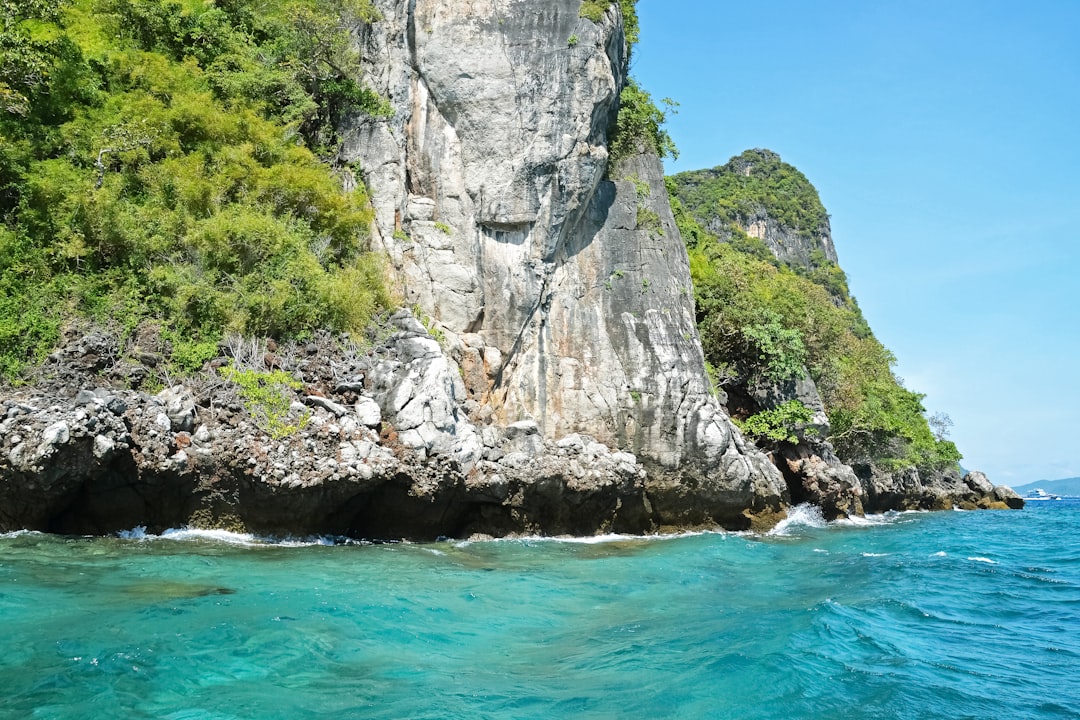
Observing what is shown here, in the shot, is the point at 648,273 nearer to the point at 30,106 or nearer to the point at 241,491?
the point at 241,491

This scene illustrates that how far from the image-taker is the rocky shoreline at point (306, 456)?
10359mm

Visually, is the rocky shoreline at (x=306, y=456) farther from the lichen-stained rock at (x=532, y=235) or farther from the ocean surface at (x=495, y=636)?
the lichen-stained rock at (x=532, y=235)

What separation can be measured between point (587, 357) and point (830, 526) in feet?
28.5

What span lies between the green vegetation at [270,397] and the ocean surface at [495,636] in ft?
6.00

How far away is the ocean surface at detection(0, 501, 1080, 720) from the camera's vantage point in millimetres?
5480

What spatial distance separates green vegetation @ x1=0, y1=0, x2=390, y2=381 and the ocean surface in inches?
166

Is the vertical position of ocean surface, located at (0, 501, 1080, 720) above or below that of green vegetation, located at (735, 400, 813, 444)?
below

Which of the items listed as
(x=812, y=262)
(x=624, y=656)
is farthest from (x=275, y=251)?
(x=812, y=262)

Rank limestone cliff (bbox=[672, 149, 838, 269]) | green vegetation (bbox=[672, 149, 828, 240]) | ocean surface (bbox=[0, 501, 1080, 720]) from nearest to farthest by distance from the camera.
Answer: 1. ocean surface (bbox=[0, 501, 1080, 720])
2. limestone cliff (bbox=[672, 149, 838, 269])
3. green vegetation (bbox=[672, 149, 828, 240])

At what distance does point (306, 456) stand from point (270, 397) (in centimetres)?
127

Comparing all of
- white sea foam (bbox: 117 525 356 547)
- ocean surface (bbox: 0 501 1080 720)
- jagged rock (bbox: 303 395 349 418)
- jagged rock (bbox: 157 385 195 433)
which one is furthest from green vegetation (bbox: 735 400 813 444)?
jagged rock (bbox: 157 385 195 433)

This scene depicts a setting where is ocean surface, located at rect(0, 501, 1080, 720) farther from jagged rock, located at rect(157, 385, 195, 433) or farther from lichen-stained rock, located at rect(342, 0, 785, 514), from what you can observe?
lichen-stained rock, located at rect(342, 0, 785, 514)

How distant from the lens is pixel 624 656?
6914 mm

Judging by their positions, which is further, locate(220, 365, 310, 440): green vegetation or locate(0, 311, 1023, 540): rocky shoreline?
locate(220, 365, 310, 440): green vegetation
